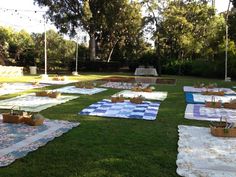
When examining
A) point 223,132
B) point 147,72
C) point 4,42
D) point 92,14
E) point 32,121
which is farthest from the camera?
point 4,42

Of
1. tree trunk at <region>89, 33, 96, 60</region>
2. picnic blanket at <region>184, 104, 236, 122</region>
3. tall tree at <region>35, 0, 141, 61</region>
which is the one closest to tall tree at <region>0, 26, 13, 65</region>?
tall tree at <region>35, 0, 141, 61</region>

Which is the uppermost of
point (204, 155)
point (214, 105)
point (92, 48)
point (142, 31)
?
point (142, 31)

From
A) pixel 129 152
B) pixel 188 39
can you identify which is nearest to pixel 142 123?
pixel 129 152

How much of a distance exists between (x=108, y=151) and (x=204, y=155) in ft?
4.25

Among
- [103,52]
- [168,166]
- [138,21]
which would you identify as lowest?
[168,166]

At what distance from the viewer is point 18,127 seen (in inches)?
228

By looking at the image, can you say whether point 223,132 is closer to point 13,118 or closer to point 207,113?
point 207,113

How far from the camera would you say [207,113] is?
7844mm

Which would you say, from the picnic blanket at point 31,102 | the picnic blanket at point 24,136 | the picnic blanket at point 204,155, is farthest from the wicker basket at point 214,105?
the picnic blanket at point 24,136

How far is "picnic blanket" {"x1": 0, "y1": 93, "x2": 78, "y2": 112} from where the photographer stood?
786cm

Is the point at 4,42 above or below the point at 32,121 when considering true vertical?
above

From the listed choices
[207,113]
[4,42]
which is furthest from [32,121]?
[4,42]

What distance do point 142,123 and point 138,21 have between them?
19.3m

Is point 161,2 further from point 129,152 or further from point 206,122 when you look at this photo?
point 129,152
